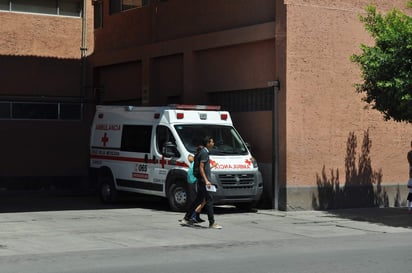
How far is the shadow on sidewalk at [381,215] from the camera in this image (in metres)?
16.6

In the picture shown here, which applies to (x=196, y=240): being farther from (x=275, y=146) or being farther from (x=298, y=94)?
(x=298, y=94)

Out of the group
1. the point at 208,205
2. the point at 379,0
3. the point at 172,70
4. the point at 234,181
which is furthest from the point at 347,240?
the point at 172,70

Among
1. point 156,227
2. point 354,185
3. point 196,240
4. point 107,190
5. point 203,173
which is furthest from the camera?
point 107,190

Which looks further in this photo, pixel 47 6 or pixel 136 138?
pixel 47 6

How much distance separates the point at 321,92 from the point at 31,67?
12032 millimetres

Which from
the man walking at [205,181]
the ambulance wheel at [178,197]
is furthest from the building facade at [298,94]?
the man walking at [205,181]

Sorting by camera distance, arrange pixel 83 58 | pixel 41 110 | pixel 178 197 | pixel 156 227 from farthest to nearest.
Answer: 1. pixel 83 58
2. pixel 41 110
3. pixel 178 197
4. pixel 156 227

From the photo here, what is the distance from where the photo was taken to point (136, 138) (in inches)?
754

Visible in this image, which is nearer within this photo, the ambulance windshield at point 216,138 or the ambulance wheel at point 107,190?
the ambulance windshield at point 216,138

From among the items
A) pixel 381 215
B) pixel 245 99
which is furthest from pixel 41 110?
pixel 381 215

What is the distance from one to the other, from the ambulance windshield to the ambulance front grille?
709 mm

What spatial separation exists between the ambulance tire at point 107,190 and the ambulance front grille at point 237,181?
407cm

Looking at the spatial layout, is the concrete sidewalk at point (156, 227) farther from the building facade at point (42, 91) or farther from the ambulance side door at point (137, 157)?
the building facade at point (42, 91)

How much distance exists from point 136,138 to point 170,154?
176 cm
